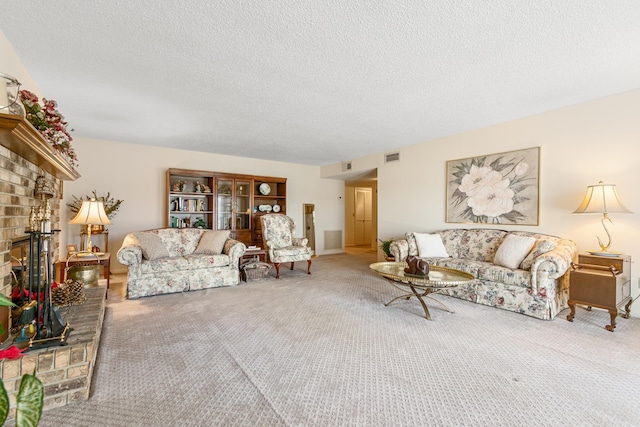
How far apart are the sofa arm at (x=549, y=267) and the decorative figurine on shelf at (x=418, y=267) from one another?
110cm

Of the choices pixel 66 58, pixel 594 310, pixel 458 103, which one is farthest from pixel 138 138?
pixel 594 310

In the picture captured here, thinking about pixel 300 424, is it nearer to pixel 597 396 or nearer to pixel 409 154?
pixel 597 396

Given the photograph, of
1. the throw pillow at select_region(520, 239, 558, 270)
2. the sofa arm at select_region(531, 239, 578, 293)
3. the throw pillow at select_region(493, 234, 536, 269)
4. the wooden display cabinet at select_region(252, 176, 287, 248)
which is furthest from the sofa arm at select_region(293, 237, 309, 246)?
the sofa arm at select_region(531, 239, 578, 293)

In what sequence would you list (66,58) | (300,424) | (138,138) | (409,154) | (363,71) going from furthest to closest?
(409,154) → (138,138) → (363,71) → (66,58) → (300,424)

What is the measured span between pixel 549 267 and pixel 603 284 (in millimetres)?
415

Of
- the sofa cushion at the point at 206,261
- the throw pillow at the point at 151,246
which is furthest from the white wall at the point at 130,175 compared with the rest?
the sofa cushion at the point at 206,261

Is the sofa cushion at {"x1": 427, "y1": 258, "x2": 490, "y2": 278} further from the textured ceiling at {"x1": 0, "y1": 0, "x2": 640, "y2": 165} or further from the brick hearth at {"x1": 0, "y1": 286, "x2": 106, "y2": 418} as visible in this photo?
the brick hearth at {"x1": 0, "y1": 286, "x2": 106, "y2": 418}

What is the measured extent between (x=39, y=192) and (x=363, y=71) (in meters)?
2.93

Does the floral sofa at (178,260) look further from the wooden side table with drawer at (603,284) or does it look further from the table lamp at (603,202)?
the table lamp at (603,202)

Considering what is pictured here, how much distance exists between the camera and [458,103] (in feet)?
11.0

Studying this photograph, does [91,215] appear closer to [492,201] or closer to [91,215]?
[91,215]

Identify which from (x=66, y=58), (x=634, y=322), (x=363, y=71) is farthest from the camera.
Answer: (x=634, y=322)

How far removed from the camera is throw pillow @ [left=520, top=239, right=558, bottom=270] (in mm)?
3232

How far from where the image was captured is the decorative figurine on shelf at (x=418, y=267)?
3.06 meters
